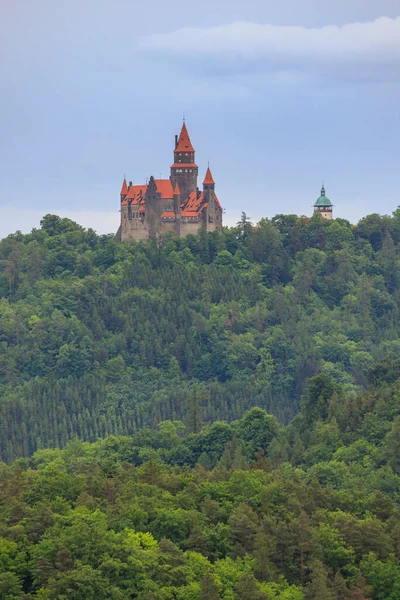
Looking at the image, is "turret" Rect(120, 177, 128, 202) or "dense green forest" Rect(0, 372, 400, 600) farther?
"turret" Rect(120, 177, 128, 202)

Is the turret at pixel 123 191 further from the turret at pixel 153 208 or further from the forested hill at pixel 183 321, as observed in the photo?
the forested hill at pixel 183 321

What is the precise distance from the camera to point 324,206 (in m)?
186

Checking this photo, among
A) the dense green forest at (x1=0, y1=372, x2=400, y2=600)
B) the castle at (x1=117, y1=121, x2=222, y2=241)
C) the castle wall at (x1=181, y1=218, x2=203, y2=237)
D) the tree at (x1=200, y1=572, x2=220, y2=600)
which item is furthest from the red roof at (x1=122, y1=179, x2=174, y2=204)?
the tree at (x1=200, y1=572, x2=220, y2=600)

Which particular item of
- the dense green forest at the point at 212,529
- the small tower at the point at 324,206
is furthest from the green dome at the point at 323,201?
the dense green forest at the point at 212,529

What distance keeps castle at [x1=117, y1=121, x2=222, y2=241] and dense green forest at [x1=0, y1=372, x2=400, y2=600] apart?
67.1m

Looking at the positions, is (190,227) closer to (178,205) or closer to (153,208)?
(178,205)

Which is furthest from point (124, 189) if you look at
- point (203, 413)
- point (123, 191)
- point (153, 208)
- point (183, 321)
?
point (203, 413)

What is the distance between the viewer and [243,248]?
179125 millimetres

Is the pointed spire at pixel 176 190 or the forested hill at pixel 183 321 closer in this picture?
the forested hill at pixel 183 321

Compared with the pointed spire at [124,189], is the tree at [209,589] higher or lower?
lower

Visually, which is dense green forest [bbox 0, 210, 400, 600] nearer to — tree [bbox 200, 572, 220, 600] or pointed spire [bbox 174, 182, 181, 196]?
tree [bbox 200, 572, 220, 600]

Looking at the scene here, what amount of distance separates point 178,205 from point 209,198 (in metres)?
2.40

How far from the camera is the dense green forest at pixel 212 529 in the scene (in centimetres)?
8044

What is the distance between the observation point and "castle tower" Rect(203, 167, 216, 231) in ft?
570
